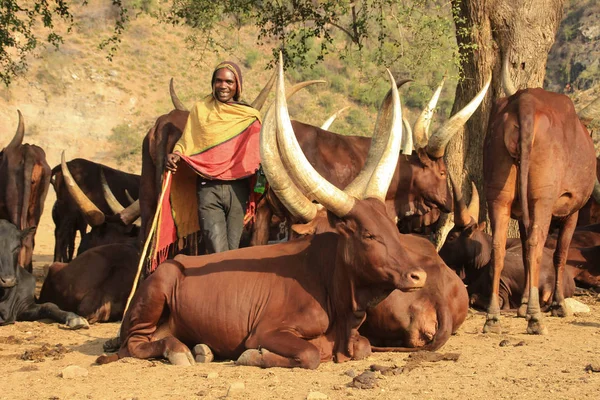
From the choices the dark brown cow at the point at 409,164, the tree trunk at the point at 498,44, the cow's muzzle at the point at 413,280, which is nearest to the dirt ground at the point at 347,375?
the cow's muzzle at the point at 413,280

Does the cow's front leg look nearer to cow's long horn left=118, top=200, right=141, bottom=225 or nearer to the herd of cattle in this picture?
the herd of cattle

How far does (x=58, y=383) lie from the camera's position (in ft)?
19.6

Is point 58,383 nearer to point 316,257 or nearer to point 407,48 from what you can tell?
point 316,257

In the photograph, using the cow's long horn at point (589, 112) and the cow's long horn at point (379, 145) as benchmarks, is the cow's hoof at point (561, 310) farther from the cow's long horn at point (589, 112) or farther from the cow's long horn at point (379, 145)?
the cow's long horn at point (379, 145)

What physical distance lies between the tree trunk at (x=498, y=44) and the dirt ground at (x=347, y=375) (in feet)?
14.7

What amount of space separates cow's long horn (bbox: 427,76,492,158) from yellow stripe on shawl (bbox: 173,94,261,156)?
106 inches

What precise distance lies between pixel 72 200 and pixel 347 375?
8.00 m

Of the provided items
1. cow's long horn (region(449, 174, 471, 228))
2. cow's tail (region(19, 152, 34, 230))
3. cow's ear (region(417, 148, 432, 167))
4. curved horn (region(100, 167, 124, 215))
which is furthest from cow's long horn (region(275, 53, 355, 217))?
curved horn (region(100, 167, 124, 215))

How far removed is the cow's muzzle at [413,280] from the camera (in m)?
6.06

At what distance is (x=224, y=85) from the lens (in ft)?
26.9

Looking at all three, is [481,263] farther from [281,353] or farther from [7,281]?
[7,281]

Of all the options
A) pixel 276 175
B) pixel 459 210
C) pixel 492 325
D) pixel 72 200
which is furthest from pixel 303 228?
pixel 72 200

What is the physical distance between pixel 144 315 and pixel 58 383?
1.04 meters

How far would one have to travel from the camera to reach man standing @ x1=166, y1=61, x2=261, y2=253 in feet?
26.5
